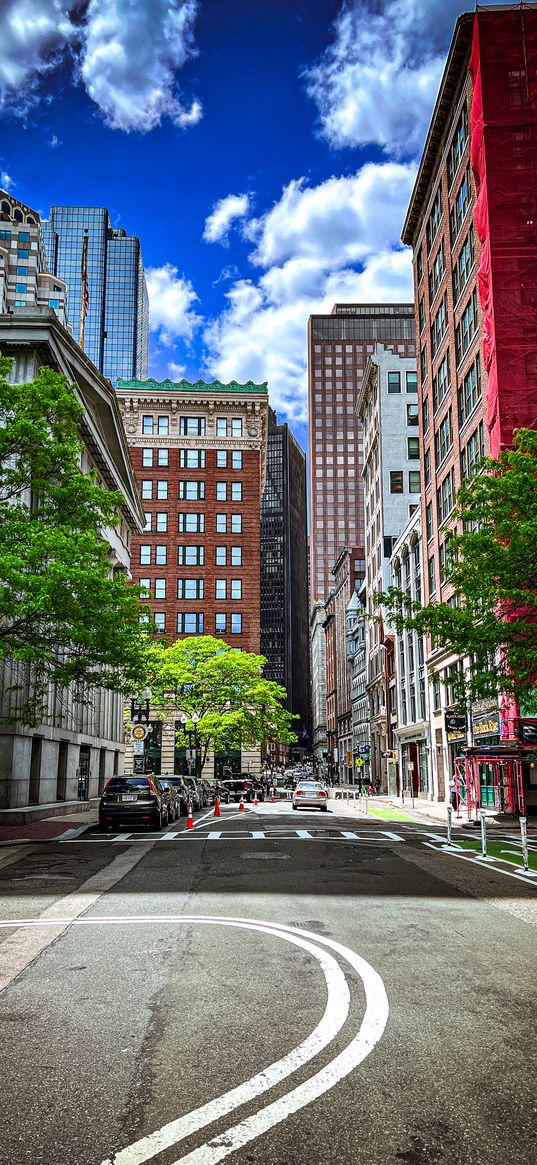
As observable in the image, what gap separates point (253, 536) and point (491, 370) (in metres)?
53.8

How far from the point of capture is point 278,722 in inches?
2343

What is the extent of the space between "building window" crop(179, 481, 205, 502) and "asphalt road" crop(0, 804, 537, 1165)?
80916 mm

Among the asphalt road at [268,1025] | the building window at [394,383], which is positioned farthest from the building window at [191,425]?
the asphalt road at [268,1025]

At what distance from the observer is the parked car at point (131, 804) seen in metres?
24.8

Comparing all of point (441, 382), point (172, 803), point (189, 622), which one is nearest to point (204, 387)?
point (189, 622)

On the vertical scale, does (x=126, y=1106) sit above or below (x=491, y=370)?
below

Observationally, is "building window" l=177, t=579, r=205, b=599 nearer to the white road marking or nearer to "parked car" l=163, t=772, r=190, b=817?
"parked car" l=163, t=772, r=190, b=817

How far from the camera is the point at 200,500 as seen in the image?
9275cm

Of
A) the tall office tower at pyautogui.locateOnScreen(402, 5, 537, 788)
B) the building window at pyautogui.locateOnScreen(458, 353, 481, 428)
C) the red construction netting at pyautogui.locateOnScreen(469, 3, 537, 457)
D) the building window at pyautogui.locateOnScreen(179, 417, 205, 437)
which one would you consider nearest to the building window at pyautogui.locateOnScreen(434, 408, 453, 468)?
the tall office tower at pyautogui.locateOnScreen(402, 5, 537, 788)

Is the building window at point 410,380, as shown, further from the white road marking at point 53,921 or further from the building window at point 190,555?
the white road marking at point 53,921

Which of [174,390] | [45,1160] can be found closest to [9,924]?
[45,1160]

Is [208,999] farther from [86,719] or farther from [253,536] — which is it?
[253,536]

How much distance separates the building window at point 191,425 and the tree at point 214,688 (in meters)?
41.4

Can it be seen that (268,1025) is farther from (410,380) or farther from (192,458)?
(192,458)
